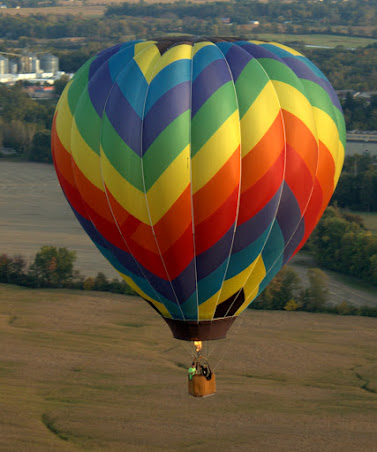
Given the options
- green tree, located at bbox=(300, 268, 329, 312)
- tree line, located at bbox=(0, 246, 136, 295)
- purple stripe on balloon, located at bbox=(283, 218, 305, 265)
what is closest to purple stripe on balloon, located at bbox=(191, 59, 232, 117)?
purple stripe on balloon, located at bbox=(283, 218, 305, 265)

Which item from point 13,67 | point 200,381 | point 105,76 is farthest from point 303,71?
point 13,67

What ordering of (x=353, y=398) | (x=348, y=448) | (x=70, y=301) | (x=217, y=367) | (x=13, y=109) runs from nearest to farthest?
(x=348, y=448) → (x=353, y=398) → (x=217, y=367) → (x=70, y=301) → (x=13, y=109)

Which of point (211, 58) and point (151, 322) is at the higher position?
point (211, 58)

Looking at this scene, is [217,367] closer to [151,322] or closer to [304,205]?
[151,322]

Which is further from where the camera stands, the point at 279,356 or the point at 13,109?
the point at 13,109

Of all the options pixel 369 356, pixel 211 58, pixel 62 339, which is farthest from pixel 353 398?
pixel 211 58

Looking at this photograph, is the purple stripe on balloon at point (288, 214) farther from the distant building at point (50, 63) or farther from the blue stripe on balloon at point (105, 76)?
the distant building at point (50, 63)

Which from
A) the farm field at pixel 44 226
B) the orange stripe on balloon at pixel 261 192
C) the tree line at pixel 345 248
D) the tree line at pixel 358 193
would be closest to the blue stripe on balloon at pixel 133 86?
the orange stripe on balloon at pixel 261 192
